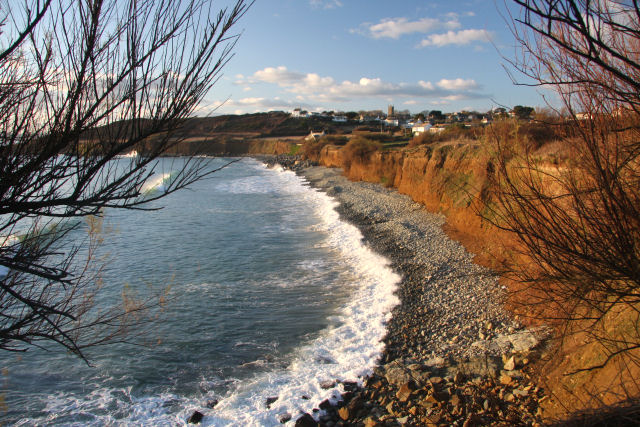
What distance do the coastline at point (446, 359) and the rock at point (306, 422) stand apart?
2 centimetres

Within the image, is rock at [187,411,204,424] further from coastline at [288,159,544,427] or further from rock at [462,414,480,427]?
rock at [462,414,480,427]

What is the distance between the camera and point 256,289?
44.5 ft

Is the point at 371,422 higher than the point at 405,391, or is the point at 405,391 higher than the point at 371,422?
the point at 405,391

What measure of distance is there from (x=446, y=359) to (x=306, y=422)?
308cm

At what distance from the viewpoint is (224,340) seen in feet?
33.3

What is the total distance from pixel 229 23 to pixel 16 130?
1.82 meters

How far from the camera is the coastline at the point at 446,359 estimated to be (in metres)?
6.15

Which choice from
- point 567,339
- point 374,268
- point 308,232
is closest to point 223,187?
point 308,232

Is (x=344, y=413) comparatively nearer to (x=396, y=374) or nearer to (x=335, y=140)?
(x=396, y=374)

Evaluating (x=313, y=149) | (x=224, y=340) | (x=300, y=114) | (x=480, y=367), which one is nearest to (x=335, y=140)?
(x=313, y=149)

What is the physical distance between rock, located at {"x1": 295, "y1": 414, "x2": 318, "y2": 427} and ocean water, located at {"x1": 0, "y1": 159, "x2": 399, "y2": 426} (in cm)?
33

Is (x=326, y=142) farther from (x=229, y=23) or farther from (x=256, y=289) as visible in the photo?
(x=229, y=23)

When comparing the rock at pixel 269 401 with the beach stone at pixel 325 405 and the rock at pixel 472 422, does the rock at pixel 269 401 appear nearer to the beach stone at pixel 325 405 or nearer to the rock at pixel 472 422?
the beach stone at pixel 325 405

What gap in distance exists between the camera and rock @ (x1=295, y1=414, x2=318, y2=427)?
22.0 ft
